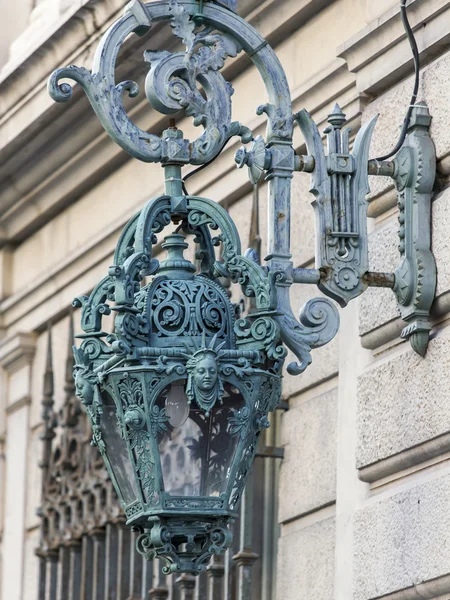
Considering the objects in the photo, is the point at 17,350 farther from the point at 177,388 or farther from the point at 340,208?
the point at 177,388

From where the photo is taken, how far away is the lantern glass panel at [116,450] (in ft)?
16.4

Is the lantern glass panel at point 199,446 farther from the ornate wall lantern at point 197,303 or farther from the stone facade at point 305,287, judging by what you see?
the stone facade at point 305,287

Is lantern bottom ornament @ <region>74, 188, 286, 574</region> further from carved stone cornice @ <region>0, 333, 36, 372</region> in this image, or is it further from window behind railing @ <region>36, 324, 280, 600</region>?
carved stone cornice @ <region>0, 333, 36, 372</region>

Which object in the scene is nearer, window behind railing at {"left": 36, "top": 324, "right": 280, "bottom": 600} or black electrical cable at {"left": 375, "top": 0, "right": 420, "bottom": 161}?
black electrical cable at {"left": 375, "top": 0, "right": 420, "bottom": 161}

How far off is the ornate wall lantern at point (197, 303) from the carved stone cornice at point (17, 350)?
4.56 metres

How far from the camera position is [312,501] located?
22.7 feet

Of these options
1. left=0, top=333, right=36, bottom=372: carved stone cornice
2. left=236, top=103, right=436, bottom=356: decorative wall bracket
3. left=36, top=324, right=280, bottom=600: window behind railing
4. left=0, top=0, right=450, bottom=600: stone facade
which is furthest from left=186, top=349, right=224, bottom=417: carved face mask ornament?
left=0, top=333, right=36, bottom=372: carved stone cornice

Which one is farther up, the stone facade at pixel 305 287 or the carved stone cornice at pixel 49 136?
the carved stone cornice at pixel 49 136

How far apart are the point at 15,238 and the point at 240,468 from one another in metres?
5.35

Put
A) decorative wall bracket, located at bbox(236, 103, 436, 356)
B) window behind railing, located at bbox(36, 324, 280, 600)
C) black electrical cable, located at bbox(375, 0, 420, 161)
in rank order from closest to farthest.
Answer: decorative wall bracket, located at bbox(236, 103, 436, 356)
black electrical cable, located at bbox(375, 0, 420, 161)
window behind railing, located at bbox(36, 324, 280, 600)

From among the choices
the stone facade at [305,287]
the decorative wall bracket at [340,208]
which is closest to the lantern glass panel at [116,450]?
the decorative wall bracket at [340,208]

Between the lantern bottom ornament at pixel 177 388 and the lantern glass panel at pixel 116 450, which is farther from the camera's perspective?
the lantern glass panel at pixel 116 450

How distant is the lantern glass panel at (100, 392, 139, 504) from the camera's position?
4984 mm

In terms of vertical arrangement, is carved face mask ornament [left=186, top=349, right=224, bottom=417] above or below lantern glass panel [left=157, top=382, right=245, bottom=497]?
above
